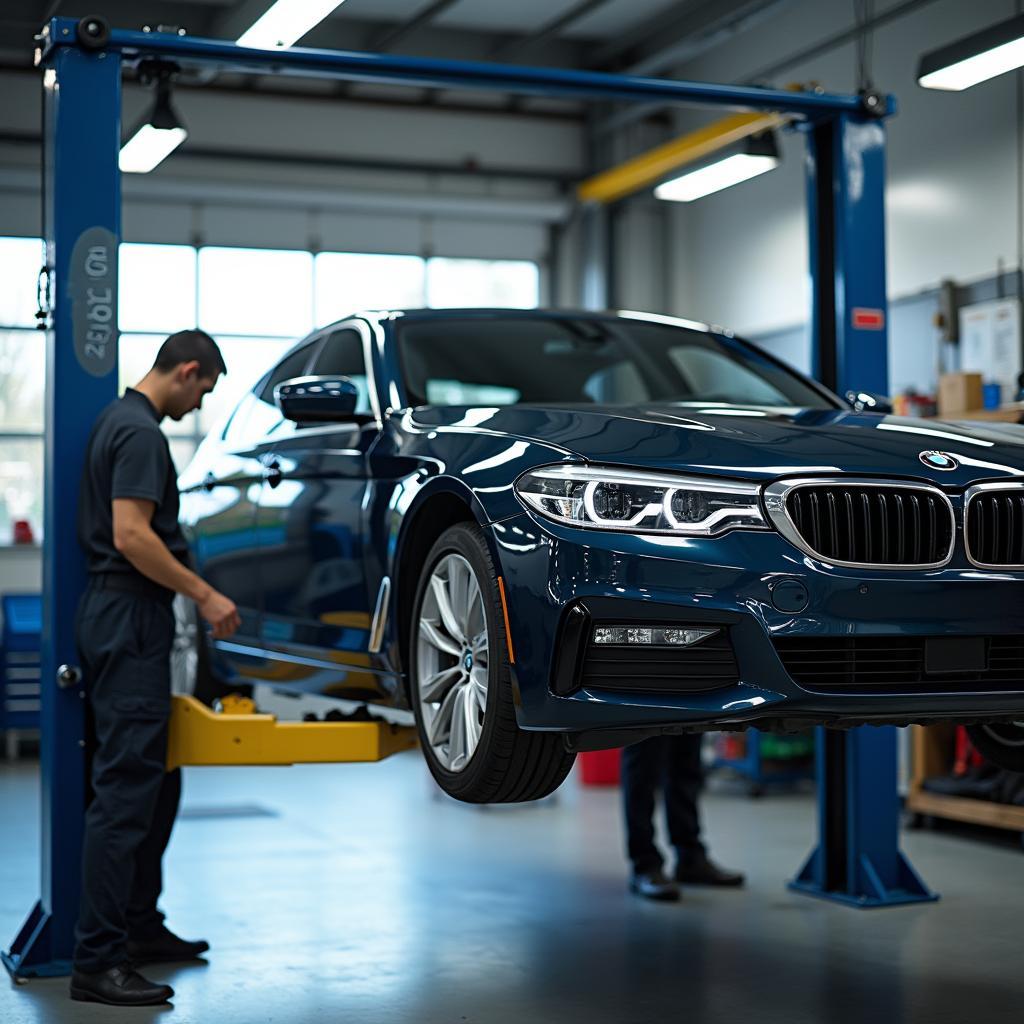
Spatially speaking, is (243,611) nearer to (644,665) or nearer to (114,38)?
(114,38)

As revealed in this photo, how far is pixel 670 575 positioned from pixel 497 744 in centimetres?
61

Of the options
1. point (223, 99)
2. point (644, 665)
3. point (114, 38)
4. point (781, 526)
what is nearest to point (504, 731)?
point (644, 665)

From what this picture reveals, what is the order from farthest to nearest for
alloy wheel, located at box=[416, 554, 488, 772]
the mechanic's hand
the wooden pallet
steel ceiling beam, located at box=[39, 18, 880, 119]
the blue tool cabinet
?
the blue tool cabinet
the wooden pallet
steel ceiling beam, located at box=[39, 18, 880, 119]
the mechanic's hand
alloy wheel, located at box=[416, 554, 488, 772]

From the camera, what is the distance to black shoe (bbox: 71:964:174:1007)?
4.37 m

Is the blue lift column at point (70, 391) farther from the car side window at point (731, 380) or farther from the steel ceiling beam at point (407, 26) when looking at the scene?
the steel ceiling beam at point (407, 26)

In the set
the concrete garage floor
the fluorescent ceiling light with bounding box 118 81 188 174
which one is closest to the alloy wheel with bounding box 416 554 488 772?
the concrete garage floor

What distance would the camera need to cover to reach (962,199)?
10156 mm

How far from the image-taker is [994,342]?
9.41m

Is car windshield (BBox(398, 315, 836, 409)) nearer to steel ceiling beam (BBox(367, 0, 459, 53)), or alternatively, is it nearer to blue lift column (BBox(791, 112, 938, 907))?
blue lift column (BBox(791, 112, 938, 907))

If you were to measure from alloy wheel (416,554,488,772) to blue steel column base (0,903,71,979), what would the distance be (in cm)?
169

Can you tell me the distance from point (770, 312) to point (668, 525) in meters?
9.61

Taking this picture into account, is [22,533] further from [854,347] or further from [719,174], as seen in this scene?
[854,347]

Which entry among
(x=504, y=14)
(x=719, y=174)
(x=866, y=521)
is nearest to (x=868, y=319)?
(x=866, y=521)

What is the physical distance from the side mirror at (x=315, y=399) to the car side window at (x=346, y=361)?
0.40 metres
